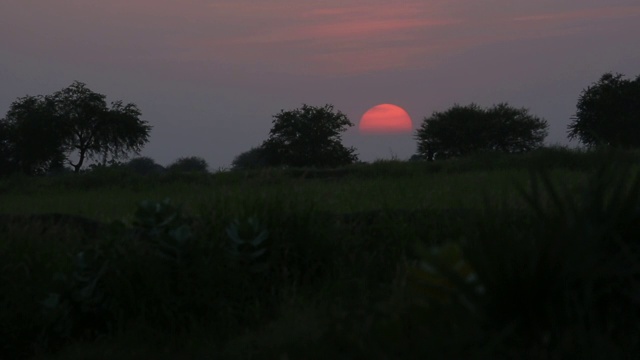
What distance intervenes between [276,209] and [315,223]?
1.36 feet

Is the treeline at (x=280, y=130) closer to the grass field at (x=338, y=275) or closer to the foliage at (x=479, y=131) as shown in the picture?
the foliage at (x=479, y=131)

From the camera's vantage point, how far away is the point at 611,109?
36.5 metres

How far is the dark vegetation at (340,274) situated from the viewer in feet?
20.0

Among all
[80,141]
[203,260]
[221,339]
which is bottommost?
[221,339]

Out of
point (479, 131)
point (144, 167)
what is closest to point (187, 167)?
point (144, 167)

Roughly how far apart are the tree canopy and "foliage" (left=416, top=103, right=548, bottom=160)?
40.7 ft

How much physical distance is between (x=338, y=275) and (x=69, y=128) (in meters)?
29.8

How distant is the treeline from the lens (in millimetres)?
36156

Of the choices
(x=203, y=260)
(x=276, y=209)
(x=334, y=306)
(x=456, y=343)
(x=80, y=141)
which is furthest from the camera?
(x=80, y=141)

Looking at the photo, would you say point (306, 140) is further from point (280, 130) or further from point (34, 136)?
point (34, 136)

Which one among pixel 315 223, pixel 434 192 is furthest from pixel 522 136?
pixel 315 223

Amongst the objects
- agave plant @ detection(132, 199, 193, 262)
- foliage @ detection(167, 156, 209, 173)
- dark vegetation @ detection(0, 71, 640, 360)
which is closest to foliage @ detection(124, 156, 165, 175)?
foliage @ detection(167, 156, 209, 173)

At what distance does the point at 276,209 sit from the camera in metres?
9.31

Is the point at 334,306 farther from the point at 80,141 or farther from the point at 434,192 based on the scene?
the point at 80,141
